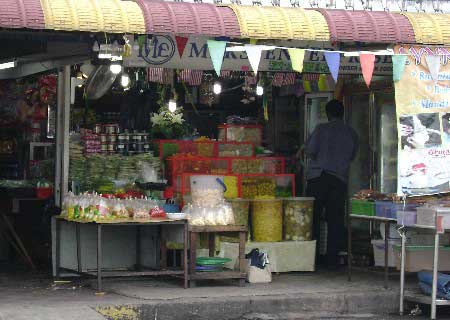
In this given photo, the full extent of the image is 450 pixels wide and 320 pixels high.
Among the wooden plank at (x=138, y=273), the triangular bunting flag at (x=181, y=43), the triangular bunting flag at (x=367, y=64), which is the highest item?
the triangular bunting flag at (x=181, y=43)

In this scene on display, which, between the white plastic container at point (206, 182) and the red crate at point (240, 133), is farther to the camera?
the red crate at point (240, 133)

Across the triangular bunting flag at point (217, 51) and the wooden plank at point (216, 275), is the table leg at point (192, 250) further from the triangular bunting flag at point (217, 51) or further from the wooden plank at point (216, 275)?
the triangular bunting flag at point (217, 51)

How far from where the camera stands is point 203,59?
12.9 meters

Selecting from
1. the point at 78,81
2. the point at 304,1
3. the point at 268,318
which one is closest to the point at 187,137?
the point at 78,81

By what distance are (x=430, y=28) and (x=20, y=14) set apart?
470cm

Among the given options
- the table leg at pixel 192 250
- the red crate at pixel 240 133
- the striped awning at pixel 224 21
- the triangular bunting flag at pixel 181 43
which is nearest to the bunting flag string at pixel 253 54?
the striped awning at pixel 224 21

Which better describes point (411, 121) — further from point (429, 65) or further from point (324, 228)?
point (324, 228)

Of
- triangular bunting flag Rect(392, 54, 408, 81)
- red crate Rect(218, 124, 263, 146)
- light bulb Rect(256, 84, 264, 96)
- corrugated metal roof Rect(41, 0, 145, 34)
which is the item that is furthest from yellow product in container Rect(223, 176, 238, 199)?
corrugated metal roof Rect(41, 0, 145, 34)

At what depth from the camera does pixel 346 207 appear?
14.2 meters

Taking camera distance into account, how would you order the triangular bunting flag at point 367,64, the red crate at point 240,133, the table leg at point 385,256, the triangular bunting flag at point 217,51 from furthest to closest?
the red crate at point 240,133
the table leg at point 385,256
the triangular bunting flag at point 367,64
the triangular bunting flag at point 217,51

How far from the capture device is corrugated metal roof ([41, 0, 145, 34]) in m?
9.79

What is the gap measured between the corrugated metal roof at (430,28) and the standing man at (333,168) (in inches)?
96.3

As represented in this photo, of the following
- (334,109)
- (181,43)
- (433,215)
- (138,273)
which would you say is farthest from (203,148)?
(433,215)

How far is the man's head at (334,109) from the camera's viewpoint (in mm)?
13648
